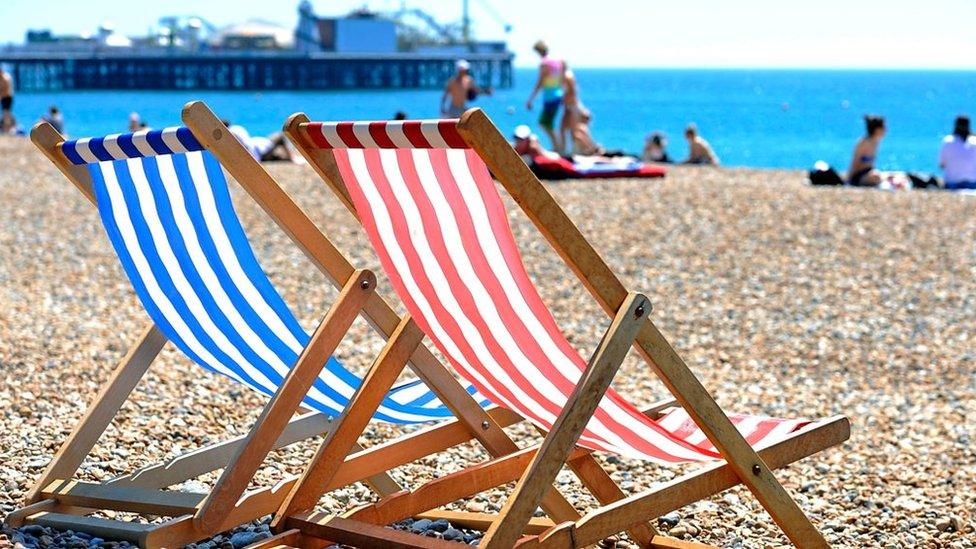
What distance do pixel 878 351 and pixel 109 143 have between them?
3.47 metres

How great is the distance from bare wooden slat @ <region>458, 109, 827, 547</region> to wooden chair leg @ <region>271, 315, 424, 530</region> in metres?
0.46

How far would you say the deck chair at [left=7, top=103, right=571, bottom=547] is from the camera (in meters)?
2.52

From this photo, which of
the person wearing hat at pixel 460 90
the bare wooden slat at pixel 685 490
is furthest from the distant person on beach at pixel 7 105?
the bare wooden slat at pixel 685 490

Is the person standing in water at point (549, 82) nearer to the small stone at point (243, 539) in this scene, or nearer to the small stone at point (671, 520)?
the small stone at point (671, 520)

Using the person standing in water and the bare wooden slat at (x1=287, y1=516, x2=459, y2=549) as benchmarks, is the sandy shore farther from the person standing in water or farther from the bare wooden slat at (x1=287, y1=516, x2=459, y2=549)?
the person standing in water

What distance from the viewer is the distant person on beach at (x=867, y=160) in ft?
35.7

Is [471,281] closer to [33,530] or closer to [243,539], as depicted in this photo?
[243,539]

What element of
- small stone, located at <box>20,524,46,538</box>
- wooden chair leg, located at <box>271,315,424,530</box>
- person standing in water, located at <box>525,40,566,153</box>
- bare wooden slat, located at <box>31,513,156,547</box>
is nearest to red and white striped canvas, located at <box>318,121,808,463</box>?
wooden chair leg, located at <box>271,315,424,530</box>

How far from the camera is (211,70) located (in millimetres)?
74688

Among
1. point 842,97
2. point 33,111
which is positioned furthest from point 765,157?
point 842,97

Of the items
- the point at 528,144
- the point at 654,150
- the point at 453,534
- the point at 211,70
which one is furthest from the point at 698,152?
the point at 211,70

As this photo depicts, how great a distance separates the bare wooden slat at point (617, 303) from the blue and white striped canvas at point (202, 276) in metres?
0.63

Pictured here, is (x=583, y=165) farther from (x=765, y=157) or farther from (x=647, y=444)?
(x=765, y=157)

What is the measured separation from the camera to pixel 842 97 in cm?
9481
